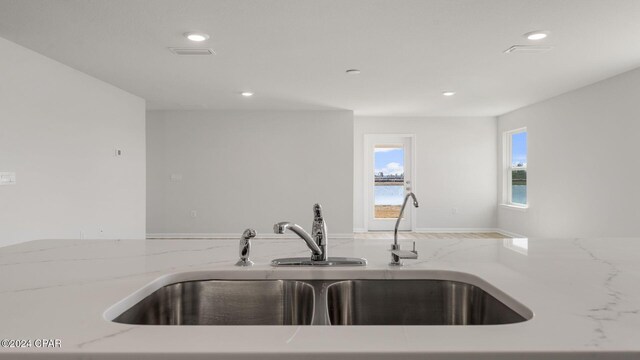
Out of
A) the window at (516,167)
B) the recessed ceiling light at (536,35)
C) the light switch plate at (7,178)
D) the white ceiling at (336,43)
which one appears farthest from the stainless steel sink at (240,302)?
the window at (516,167)

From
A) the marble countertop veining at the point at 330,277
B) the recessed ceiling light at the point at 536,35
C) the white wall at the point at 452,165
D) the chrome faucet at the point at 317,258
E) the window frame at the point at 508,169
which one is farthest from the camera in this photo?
the white wall at the point at 452,165

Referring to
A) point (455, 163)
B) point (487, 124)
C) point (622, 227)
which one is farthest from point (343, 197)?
point (622, 227)

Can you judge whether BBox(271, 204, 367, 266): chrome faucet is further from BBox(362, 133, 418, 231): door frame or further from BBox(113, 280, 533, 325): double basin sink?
BBox(362, 133, 418, 231): door frame

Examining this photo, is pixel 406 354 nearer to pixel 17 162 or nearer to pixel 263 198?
pixel 17 162

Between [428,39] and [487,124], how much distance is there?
5.18 m

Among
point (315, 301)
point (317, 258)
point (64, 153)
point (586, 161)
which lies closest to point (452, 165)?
point (586, 161)

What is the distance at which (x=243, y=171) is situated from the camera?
24.6ft

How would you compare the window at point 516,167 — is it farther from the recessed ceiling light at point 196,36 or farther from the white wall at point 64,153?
the white wall at point 64,153

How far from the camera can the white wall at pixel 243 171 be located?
7.43m

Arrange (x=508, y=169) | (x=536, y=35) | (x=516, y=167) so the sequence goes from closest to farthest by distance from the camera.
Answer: (x=536, y=35), (x=516, y=167), (x=508, y=169)

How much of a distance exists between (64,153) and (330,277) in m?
4.34

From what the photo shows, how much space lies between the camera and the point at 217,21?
10.3 ft

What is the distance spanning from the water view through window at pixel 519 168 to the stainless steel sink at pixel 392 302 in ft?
22.9

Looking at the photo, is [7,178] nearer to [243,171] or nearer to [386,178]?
[243,171]
